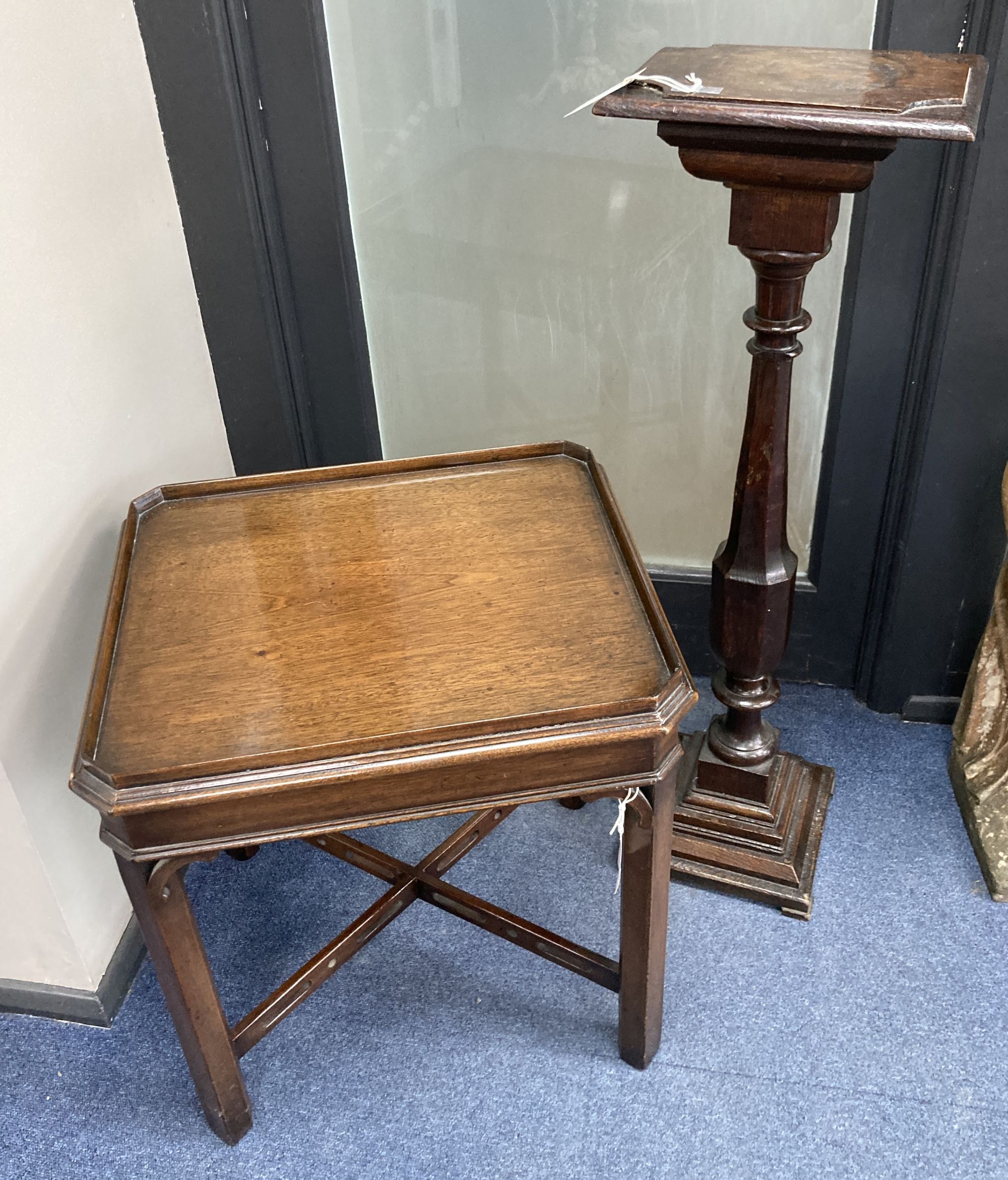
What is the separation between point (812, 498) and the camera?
7.22ft

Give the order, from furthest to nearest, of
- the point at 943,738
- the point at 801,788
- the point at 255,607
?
the point at 943,738, the point at 801,788, the point at 255,607

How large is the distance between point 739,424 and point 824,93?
2.95 feet

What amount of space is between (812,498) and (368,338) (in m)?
0.93

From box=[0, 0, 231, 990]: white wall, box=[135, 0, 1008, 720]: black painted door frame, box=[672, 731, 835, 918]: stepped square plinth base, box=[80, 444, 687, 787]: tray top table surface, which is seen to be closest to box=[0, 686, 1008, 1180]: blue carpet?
box=[672, 731, 835, 918]: stepped square plinth base

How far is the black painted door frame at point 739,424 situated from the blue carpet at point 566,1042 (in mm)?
391

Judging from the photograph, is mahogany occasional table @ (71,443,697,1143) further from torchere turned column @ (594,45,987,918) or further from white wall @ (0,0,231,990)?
torchere turned column @ (594,45,987,918)

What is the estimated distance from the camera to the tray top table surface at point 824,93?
124cm

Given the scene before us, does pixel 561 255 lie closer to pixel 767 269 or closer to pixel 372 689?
pixel 767 269

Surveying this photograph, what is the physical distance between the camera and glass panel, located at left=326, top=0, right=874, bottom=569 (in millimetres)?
1864

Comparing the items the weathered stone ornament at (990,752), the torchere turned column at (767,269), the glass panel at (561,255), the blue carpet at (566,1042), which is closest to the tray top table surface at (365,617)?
the torchere turned column at (767,269)

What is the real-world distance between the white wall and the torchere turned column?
0.81 m

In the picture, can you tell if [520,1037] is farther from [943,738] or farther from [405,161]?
[405,161]

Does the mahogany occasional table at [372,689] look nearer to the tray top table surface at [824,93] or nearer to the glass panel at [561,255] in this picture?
the glass panel at [561,255]

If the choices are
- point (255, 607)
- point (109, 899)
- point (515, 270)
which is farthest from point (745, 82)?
point (109, 899)
